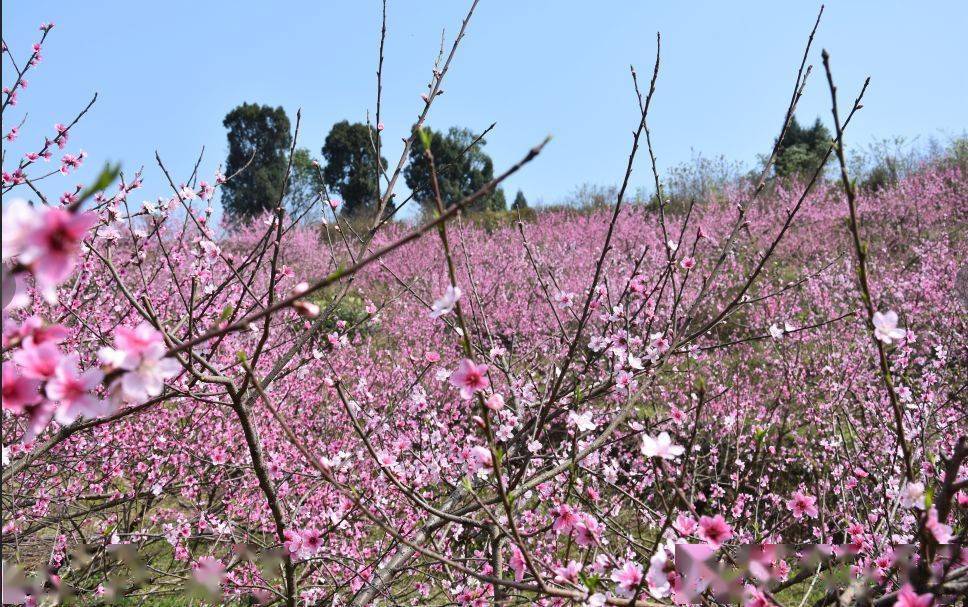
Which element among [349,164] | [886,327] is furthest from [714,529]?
[349,164]

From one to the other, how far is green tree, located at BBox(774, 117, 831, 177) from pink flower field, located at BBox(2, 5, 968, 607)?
36.3 ft

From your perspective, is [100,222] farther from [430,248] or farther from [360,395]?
[430,248]

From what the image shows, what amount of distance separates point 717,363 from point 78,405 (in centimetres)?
743

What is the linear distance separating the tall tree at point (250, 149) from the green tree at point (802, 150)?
2586cm

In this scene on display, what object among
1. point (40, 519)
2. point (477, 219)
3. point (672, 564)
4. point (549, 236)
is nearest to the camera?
point (672, 564)

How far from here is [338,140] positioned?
32.7m

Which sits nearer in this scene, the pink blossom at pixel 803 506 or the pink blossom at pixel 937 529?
the pink blossom at pixel 937 529

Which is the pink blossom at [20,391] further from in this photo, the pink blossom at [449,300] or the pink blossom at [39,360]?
the pink blossom at [449,300]

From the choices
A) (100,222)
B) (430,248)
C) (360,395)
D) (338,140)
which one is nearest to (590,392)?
(100,222)

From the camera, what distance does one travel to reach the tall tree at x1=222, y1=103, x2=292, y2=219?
1268 inches

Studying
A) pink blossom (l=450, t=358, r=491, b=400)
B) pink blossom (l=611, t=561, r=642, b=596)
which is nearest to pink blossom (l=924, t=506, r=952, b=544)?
pink blossom (l=611, t=561, r=642, b=596)

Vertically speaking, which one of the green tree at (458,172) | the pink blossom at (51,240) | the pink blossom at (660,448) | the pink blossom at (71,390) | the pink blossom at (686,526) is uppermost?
the green tree at (458,172)

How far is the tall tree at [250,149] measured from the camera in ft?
106

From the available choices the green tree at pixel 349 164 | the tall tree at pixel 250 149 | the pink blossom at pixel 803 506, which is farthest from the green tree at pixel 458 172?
the pink blossom at pixel 803 506
